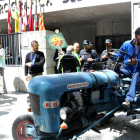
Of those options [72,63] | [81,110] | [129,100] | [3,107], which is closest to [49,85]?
[81,110]

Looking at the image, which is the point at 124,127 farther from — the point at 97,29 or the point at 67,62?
the point at 97,29

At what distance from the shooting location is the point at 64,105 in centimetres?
290

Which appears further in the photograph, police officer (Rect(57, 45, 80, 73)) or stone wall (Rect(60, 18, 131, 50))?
stone wall (Rect(60, 18, 131, 50))

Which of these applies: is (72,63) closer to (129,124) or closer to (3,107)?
(129,124)

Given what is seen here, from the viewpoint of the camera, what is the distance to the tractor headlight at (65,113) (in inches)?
104

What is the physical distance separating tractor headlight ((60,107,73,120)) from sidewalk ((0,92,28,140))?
64.8 inches

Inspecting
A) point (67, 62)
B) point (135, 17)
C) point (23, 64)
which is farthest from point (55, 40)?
point (135, 17)

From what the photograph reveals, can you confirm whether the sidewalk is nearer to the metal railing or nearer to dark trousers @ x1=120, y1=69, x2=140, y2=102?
the metal railing

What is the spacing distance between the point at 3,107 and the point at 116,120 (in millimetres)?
3464

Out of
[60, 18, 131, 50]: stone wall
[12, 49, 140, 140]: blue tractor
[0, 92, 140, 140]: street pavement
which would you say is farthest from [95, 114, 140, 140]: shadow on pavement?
[60, 18, 131, 50]: stone wall

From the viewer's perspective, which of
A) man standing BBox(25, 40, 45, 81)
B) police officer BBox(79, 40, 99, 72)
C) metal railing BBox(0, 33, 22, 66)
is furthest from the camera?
metal railing BBox(0, 33, 22, 66)

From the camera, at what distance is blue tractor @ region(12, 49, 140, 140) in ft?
8.79

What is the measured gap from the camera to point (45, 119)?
2699 mm

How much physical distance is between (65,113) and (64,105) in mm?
264
